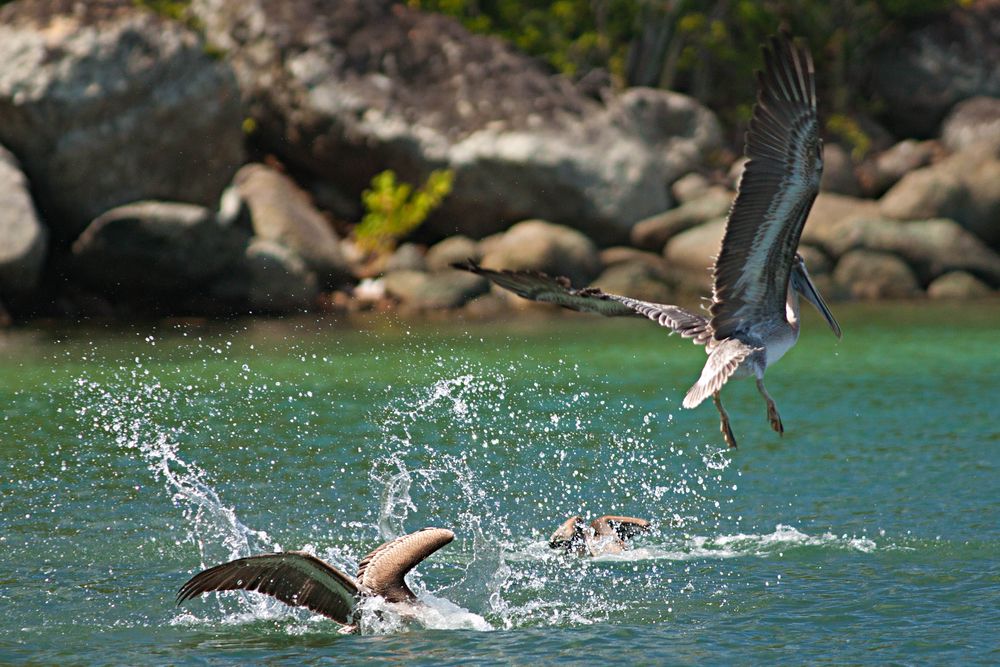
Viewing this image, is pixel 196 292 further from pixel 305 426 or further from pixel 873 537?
pixel 873 537

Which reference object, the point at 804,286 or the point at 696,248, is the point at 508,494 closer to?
the point at 804,286

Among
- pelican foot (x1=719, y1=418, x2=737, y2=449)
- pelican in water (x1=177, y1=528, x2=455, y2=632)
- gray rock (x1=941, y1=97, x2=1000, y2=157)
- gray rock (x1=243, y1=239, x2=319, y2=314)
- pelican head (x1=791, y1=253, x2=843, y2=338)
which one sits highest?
gray rock (x1=941, y1=97, x2=1000, y2=157)

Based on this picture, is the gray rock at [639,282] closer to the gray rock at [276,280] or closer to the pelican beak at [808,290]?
the gray rock at [276,280]

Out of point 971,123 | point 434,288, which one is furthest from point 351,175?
point 971,123

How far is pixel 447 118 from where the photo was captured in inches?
1069

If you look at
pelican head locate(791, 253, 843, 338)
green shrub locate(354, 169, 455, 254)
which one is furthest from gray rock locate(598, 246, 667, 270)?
pelican head locate(791, 253, 843, 338)

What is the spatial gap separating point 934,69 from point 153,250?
64.8 ft

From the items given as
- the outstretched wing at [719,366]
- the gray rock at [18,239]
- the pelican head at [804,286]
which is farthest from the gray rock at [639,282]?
the outstretched wing at [719,366]

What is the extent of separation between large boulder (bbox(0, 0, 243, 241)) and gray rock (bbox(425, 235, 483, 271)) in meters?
4.03

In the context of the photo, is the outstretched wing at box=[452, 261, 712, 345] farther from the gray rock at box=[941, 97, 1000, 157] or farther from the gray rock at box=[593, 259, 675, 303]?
the gray rock at box=[941, 97, 1000, 157]

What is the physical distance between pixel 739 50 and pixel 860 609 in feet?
87.2

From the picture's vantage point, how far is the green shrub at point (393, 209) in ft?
85.1

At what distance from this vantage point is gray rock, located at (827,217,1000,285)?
26.4 metres

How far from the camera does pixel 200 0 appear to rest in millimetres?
28594
